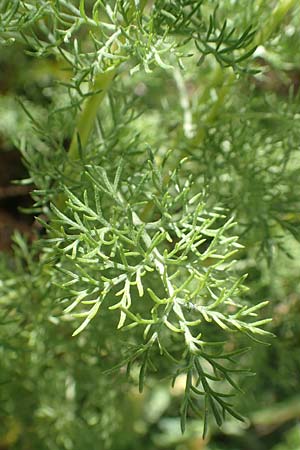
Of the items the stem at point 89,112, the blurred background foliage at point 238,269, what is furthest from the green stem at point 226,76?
the stem at point 89,112

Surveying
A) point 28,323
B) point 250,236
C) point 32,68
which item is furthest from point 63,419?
point 32,68

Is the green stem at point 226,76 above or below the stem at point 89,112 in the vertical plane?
above

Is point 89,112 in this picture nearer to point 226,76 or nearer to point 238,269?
point 226,76

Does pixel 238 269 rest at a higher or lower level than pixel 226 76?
lower

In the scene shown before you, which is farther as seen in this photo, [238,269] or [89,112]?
[238,269]

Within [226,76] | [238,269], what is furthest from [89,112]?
[238,269]

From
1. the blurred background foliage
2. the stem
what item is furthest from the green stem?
the stem

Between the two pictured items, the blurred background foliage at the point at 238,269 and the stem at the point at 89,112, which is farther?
the blurred background foliage at the point at 238,269

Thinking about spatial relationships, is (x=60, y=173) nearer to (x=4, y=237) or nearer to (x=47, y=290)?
(x=47, y=290)

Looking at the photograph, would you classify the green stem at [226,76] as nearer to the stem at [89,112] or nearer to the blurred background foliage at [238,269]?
the blurred background foliage at [238,269]
